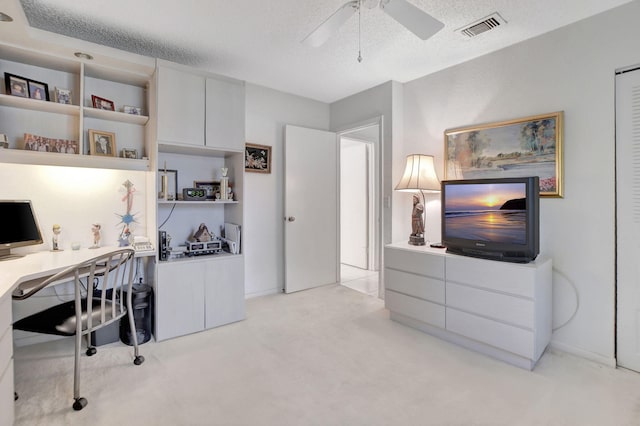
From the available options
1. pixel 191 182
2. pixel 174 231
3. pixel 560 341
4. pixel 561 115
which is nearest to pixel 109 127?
pixel 191 182

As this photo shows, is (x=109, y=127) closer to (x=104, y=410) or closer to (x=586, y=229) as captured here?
(x=104, y=410)

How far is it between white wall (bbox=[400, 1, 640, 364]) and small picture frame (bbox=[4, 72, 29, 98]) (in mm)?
3702

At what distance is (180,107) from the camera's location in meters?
2.63

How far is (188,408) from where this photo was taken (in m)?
1.74

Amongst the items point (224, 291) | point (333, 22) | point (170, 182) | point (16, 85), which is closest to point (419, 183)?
point (333, 22)

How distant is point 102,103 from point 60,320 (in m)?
1.71

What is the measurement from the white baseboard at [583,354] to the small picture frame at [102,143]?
3879 millimetres

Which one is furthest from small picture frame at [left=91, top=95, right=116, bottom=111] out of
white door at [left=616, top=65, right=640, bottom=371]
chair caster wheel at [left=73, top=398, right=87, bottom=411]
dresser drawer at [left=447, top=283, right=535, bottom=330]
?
white door at [left=616, top=65, right=640, bottom=371]

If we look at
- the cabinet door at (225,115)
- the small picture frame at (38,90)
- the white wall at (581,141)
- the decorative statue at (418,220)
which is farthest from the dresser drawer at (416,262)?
the small picture frame at (38,90)

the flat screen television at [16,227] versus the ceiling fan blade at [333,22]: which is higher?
the ceiling fan blade at [333,22]

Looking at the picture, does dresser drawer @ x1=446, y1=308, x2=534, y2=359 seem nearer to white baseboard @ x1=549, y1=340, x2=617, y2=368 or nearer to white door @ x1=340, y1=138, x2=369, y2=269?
white baseboard @ x1=549, y1=340, x2=617, y2=368

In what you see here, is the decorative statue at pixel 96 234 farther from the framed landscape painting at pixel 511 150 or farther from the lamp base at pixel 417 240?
the framed landscape painting at pixel 511 150

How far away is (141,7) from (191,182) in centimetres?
149

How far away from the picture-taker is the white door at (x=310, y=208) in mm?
3793
